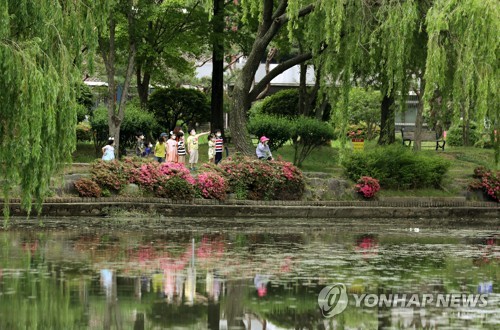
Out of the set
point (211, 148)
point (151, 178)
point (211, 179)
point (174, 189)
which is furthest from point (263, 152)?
point (151, 178)

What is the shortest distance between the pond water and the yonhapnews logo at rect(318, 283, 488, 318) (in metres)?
0.05

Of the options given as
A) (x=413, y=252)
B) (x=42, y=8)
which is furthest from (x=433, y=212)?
(x=42, y=8)

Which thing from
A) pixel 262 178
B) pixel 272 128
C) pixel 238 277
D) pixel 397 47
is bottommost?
pixel 238 277

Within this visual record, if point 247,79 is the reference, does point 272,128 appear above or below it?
below

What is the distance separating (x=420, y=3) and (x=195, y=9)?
11312mm

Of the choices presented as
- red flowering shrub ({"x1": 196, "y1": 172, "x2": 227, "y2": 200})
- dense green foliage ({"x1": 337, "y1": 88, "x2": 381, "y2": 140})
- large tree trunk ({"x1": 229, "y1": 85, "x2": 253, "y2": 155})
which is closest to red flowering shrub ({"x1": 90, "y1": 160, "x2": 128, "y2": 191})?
red flowering shrub ({"x1": 196, "y1": 172, "x2": 227, "y2": 200})

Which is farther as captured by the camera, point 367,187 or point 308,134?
point 308,134

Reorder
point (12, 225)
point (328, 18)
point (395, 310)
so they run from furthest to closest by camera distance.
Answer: point (328, 18) → point (12, 225) → point (395, 310)

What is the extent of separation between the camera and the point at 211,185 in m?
34.5

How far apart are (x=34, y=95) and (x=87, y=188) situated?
13007mm

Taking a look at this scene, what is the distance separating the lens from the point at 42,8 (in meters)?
21.7

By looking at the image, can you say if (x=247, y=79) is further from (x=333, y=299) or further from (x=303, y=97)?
(x=333, y=299)

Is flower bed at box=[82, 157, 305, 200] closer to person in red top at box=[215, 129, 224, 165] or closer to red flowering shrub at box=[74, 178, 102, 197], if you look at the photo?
red flowering shrub at box=[74, 178, 102, 197]

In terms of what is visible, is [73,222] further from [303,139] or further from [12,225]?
[303,139]
